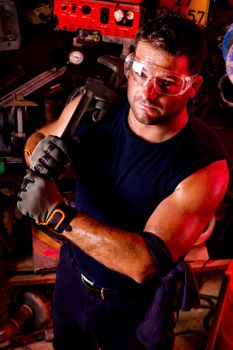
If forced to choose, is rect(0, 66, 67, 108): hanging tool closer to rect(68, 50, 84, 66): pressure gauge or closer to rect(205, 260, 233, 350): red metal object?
rect(68, 50, 84, 66): pressure gauge

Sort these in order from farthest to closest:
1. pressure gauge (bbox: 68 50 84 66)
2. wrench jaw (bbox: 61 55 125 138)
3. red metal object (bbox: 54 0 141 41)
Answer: pressure gauge (bbox: 68 50 84 66)
red metal object (bbox: 54 0 141 41)
wrench jaw (bbox: 61 55 125 138)

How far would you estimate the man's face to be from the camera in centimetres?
197

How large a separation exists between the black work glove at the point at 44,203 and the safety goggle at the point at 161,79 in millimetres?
669

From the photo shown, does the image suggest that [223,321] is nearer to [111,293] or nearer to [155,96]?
[111,293]

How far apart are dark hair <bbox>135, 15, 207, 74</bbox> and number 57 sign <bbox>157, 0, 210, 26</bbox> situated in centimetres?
75

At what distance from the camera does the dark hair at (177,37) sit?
1.95m

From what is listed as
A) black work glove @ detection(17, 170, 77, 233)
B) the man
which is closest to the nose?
the man

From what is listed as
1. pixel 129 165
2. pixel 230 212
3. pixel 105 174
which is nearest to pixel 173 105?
pixel 129 165

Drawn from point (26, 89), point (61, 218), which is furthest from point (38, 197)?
point (26, 89)

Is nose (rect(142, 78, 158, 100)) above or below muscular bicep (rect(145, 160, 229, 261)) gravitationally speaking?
above

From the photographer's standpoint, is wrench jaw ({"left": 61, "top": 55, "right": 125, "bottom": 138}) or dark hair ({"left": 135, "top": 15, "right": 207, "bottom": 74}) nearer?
dark hair ({"left": 135, "top": 15, "right": 207, "bottom": 74})

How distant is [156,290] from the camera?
2.39m

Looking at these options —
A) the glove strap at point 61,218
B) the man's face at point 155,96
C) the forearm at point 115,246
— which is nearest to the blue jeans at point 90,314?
the forearm at point 115,246

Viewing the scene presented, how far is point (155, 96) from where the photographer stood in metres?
2.01
